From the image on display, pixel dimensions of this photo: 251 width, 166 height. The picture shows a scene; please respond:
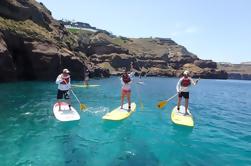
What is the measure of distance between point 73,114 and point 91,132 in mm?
3859

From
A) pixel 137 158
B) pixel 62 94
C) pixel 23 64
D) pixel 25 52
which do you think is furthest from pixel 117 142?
pixel 23 64

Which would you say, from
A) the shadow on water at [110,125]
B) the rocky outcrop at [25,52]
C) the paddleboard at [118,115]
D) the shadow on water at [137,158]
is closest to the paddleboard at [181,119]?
the paddleboard at [118,115]

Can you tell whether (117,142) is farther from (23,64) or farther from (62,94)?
(23,64)

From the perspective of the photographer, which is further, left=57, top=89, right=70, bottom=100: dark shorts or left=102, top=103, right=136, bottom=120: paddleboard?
left=57, top=89, right=70, bottom=100: dark shorts

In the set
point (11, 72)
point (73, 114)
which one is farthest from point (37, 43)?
point (73, 114)

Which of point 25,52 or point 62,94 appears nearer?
point 62,94

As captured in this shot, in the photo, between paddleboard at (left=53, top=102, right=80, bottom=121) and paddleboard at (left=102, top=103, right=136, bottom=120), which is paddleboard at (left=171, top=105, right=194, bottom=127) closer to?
paddleboard at (left=102, top=103, right=136, bottom=120)

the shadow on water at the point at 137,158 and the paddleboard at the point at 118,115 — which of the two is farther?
the paddleboard at the point at 118,115

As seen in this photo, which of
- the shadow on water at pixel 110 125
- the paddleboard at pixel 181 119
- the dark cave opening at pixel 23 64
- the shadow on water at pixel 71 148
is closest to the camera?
the shadow on water at pixel 71 148

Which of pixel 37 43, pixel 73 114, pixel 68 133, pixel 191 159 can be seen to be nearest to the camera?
pixel 191 159

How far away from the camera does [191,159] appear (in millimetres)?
13102

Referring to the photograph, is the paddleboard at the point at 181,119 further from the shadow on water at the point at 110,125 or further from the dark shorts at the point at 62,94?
the dark shorts at the point at 62,94

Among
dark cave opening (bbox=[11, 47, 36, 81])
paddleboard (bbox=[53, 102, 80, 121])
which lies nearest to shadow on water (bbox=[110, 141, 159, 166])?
paddleboard (bbox=[53, 102, 80, 121])

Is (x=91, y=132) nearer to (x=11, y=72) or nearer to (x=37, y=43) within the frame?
(x=11, y=72)
